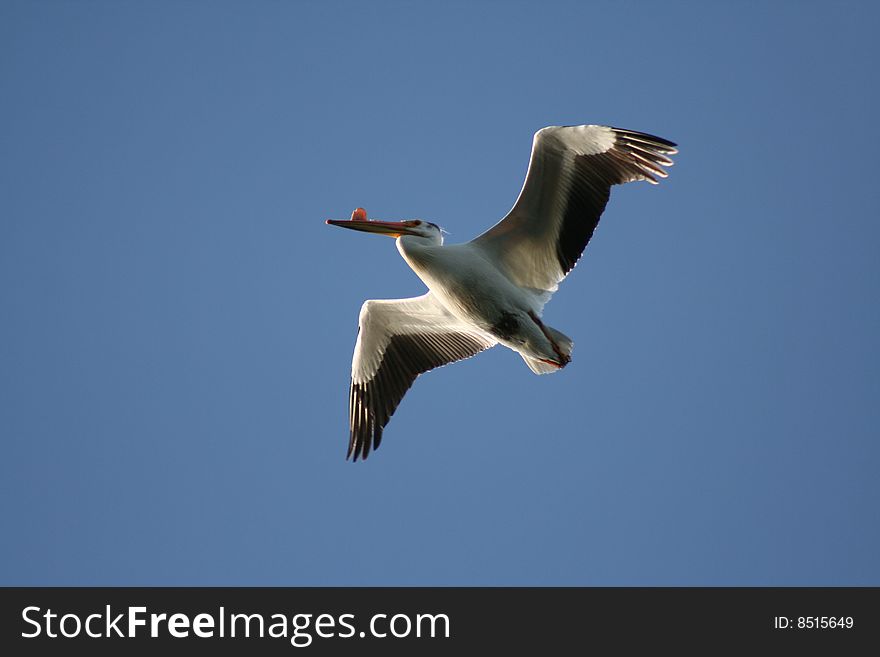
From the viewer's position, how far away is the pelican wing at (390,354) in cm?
1032

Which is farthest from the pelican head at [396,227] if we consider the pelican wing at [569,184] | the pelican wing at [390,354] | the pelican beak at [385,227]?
the pelican wing at [390,354]

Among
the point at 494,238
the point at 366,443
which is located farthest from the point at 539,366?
the point at 366,443

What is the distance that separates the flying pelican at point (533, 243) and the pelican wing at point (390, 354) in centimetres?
12

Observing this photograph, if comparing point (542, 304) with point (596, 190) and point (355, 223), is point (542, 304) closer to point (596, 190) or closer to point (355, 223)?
point (596, 190)

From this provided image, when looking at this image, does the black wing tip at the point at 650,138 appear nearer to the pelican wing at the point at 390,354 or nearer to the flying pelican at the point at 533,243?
the flying pelican at the point at 533,243

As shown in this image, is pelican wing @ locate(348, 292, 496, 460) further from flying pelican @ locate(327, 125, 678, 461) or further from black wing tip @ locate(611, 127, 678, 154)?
black wing tip @ locate(611, 127, 678, 154)

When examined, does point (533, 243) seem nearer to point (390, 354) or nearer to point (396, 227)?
point (396, 227)

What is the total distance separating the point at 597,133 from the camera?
363 inches

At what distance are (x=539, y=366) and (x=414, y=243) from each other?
1581mm

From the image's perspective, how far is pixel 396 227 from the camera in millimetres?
9719

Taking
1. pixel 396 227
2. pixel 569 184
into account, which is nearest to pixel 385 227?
pixel 396 227

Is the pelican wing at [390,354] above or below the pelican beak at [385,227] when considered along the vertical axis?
below

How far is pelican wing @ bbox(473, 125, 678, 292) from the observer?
9228 millimetres
